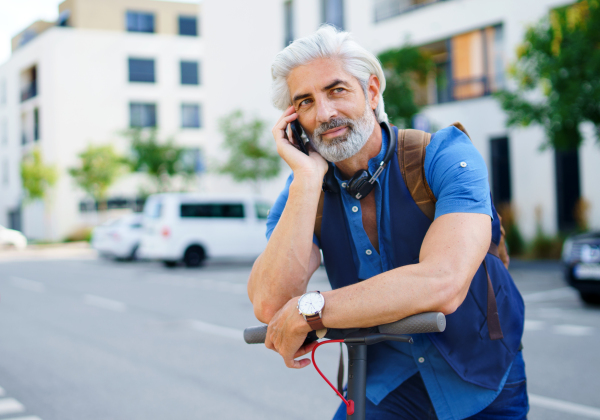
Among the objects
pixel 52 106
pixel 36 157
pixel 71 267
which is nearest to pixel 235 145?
pixel 71 267

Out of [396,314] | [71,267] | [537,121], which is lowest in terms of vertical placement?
[71,267]

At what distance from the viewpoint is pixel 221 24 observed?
2909 centimetres

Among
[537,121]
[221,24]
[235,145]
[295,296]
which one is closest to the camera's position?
[295,296]

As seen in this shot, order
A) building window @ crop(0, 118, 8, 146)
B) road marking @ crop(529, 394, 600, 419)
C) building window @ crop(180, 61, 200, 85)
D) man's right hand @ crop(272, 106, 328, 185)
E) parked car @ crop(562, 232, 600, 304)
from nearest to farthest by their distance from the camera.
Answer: man's right hand @ crop(272, 106, 328, 185)
road marking @ crop(529, 394, 600, 419)
parked car @ crop(562, 232, 600, 304)
building window @ crop(180, 61, 200, 85)
building window @ crop(0, 118, 8, 146)

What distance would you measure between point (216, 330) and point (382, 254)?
6.35 metres

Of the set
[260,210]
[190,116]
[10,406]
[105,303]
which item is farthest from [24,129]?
[10,406]

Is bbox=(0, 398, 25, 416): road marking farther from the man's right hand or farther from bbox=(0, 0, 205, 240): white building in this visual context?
bbox=(0, 0, 205, 240): white building

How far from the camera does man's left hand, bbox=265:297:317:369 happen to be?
1.65 metres

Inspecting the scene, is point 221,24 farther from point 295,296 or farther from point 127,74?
point 295,296

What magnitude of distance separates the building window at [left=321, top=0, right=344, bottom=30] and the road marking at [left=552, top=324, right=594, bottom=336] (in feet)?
56.4

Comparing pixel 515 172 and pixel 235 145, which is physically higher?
pixel 235 145

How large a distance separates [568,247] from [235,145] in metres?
15.1

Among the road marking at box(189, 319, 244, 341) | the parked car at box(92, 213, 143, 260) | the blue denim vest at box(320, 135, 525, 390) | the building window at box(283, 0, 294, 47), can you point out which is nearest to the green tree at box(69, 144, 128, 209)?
the parked car at box(92, 213, 143, 260)

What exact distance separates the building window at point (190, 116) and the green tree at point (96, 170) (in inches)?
386
